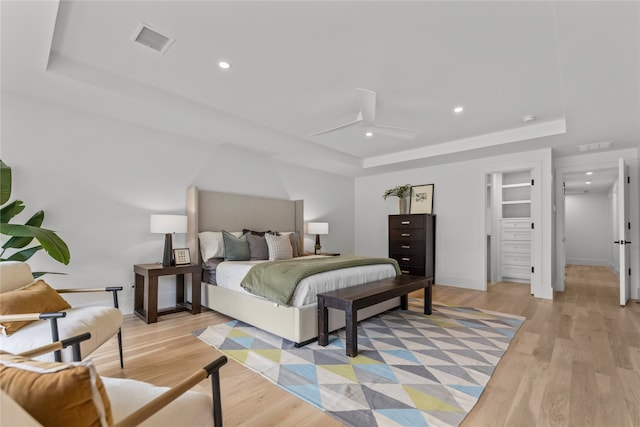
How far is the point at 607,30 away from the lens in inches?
76.8

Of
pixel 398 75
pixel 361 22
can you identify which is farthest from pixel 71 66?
pixel 398 75

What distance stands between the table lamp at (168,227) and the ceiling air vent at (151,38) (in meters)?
1.83

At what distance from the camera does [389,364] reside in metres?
2.37

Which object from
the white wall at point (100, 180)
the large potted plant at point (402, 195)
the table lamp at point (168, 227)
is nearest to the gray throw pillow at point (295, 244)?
the white wall at point (100, 180)

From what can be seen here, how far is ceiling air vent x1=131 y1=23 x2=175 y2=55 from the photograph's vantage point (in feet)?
7.23

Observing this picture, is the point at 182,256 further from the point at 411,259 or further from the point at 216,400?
the point at 411,259

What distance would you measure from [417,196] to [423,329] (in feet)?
11.6

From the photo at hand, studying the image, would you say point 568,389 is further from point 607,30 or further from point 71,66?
point 71,66

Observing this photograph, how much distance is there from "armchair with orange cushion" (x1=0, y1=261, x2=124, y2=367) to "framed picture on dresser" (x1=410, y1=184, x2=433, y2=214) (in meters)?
5.26

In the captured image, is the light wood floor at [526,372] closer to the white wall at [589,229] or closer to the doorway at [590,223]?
the doorway at [590,223]

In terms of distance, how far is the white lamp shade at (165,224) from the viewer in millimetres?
3508

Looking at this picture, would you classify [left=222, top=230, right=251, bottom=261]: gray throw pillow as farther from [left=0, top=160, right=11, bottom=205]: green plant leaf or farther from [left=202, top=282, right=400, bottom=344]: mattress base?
[left=0, top=160, right=11, bottom=205]: green plant leaf

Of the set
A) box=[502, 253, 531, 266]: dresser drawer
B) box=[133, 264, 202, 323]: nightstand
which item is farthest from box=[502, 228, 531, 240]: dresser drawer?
box=[133, 264, 202, 323]: nightstand

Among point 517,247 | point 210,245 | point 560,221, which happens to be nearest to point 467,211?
point 560,221
